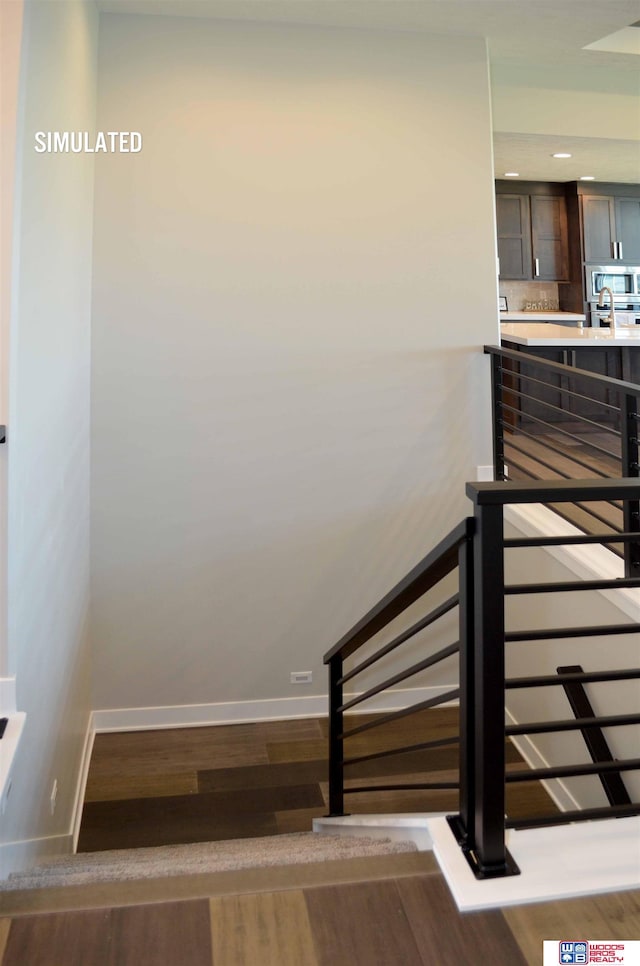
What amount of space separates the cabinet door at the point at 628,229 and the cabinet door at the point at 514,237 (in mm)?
1039

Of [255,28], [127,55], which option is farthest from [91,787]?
[255,28]

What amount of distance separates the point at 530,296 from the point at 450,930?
877cm

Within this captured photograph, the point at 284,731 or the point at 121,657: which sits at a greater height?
the point at 121,657

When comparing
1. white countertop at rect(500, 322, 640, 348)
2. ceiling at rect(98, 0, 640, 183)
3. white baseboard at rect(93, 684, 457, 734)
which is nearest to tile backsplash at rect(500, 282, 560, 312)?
white countertop at rect(500, 322, 640, 348)

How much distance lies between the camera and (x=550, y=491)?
1548mm

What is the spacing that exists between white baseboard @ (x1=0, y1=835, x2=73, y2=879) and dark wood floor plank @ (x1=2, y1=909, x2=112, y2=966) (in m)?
0.70

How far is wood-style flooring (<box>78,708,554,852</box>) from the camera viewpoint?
367 cm

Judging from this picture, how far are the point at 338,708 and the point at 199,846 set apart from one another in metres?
0.71

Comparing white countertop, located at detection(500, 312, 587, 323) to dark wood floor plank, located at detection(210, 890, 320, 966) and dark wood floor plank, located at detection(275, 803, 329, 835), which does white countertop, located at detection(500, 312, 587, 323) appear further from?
dark wood floor plank, located at detection(210, 890, 320, 966)

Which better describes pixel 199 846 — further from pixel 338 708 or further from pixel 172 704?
pixel 172 704

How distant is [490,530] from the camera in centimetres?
153

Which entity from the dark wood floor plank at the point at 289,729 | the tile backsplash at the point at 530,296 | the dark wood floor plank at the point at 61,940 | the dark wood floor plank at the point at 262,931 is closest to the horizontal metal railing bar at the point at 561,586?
the dark wood floor plank at the point at 262,931

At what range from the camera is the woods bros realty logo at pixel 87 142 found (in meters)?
2.77

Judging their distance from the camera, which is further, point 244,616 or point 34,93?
point 244,616
